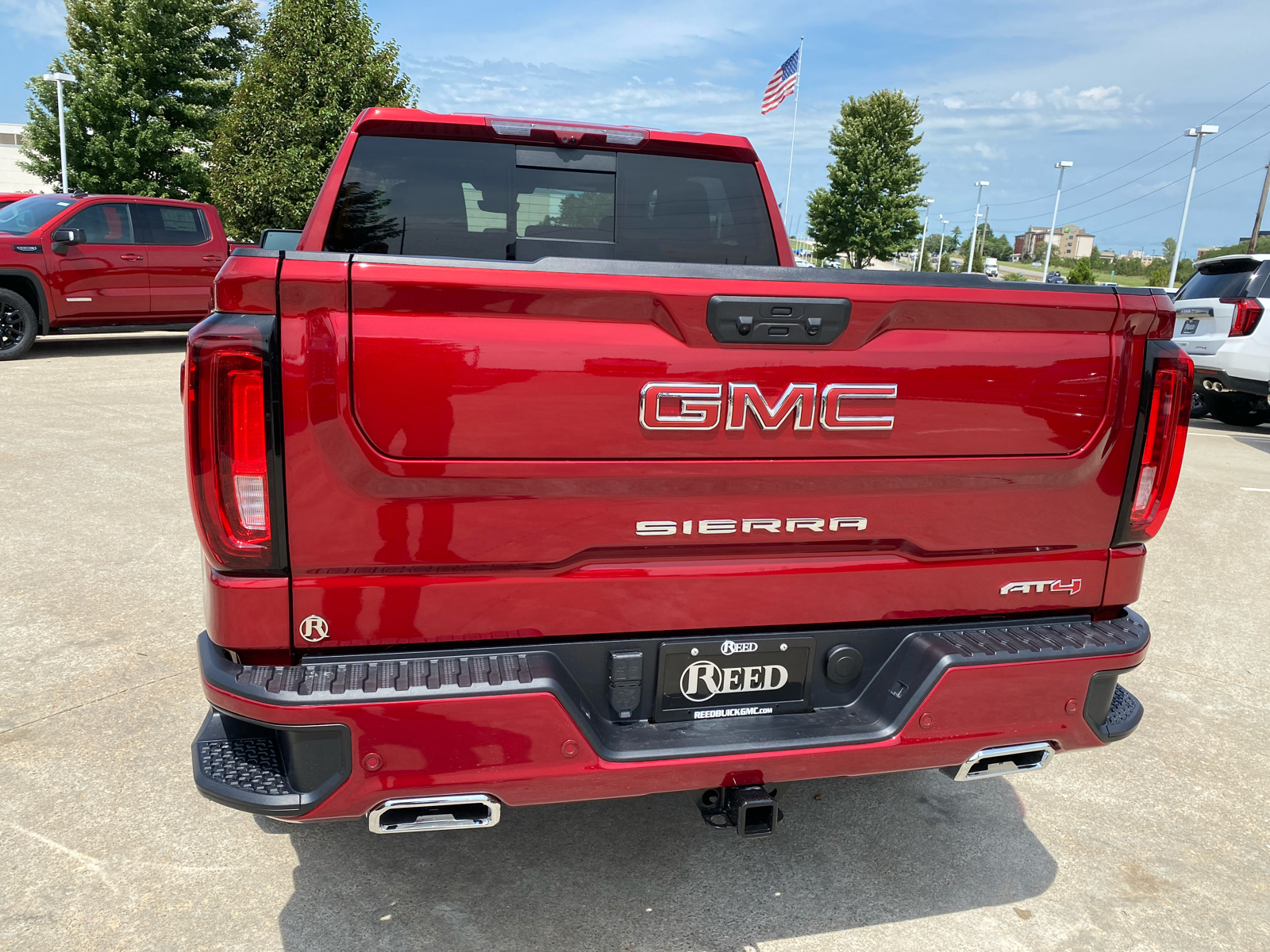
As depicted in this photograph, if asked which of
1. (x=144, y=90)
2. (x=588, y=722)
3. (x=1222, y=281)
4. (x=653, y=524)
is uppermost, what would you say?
(x=144, y=90)

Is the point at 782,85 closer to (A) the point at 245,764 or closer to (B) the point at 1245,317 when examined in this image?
→ (B) the point at 1245,317

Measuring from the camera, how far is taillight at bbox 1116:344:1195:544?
2344 millimetres

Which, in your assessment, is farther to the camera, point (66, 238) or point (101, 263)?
point (101, 263)

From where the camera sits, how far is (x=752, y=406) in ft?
6.79

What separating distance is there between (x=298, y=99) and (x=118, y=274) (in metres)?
7.23

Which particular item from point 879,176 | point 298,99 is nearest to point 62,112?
point 298,99

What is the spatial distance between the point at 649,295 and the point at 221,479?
0.96 m

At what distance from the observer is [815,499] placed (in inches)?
85.9

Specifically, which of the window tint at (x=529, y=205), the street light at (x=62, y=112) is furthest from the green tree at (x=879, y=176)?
the window tint at (x=529, y=205)

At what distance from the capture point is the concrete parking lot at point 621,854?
2.48m

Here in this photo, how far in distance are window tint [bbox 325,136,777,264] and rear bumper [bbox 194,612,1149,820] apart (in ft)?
5.91

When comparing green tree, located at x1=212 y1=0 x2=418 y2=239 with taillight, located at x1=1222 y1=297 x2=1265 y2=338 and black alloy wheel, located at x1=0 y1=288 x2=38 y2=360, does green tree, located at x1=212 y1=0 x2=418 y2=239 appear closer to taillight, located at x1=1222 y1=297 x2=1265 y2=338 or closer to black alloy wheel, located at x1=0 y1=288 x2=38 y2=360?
black alloy wheel, located at x1=0 y1=288 x2=38 y2=360

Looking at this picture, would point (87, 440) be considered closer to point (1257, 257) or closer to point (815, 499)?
point (815, 499)

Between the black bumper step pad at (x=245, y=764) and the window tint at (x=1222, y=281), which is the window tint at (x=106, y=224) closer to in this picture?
the black bumper step pad at (x=245, y=764)
